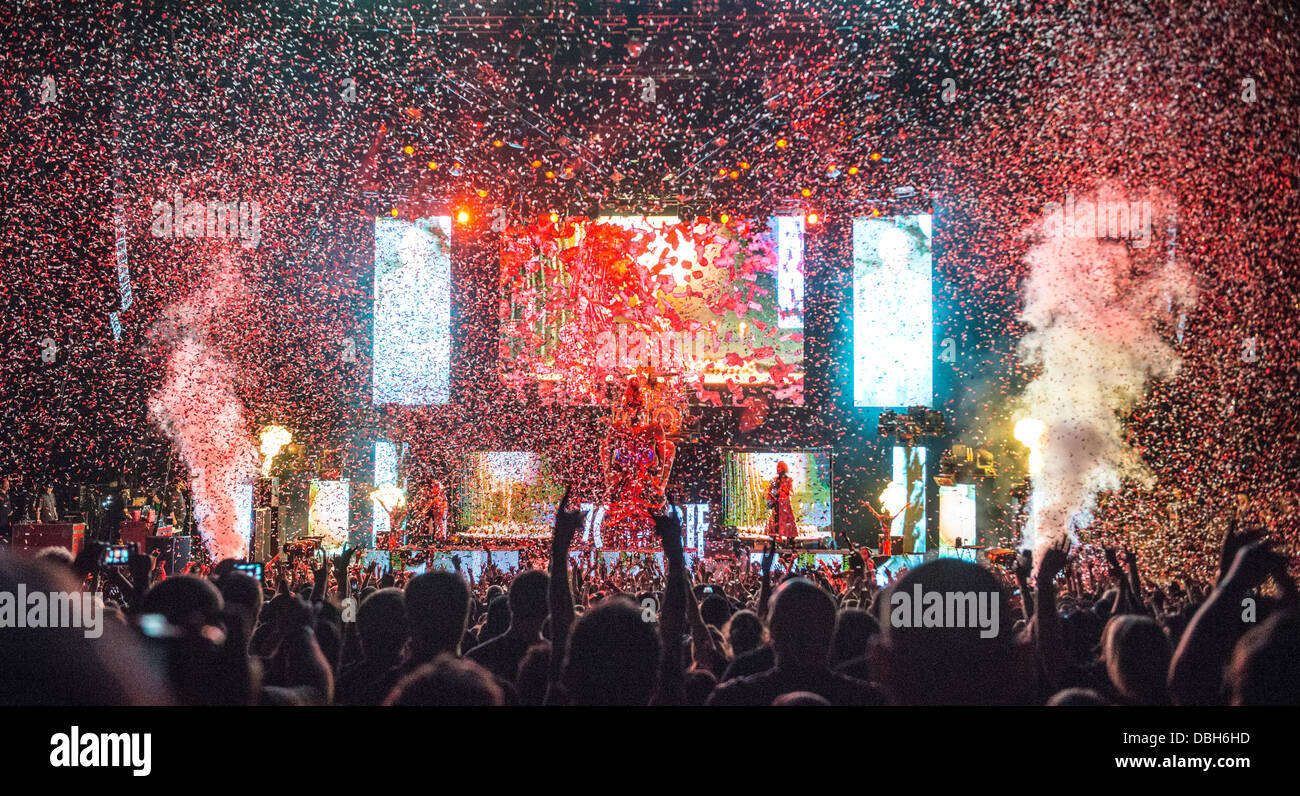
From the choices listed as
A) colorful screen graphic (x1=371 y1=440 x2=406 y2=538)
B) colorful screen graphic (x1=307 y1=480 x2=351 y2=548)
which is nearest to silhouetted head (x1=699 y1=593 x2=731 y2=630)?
colorful screen graphic (x1=371 y1=440 x2=406 y2=538)

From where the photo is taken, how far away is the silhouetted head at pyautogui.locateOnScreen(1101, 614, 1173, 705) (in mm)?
1994

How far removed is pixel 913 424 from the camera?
12234 millimetres

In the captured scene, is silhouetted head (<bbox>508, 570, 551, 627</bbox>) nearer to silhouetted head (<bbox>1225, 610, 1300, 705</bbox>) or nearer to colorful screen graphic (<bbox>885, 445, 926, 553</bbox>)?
silhouetted head (<bbox>1225, 610, 1300, 705</bbox>)

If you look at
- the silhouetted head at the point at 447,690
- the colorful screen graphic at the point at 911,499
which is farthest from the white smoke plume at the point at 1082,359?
the silhouetted head at the point at 447,690

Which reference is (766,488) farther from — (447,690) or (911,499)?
(447,690)

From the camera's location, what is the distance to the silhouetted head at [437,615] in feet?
7.27

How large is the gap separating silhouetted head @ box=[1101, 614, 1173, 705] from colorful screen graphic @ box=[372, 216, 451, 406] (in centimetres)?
1290

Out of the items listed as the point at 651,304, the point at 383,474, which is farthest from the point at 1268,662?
the point at 383,474

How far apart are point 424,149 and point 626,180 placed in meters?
3.25

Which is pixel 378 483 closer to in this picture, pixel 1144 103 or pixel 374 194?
pixel 374 194

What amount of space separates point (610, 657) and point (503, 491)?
13262 mm

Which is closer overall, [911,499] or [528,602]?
[528,602]

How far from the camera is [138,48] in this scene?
349 inches

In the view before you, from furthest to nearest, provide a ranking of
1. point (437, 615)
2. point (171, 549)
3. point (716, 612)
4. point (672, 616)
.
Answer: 1. point (171, 549)
2. point (716, 612)
3. point (437, 615)
4. point (672, 616)
